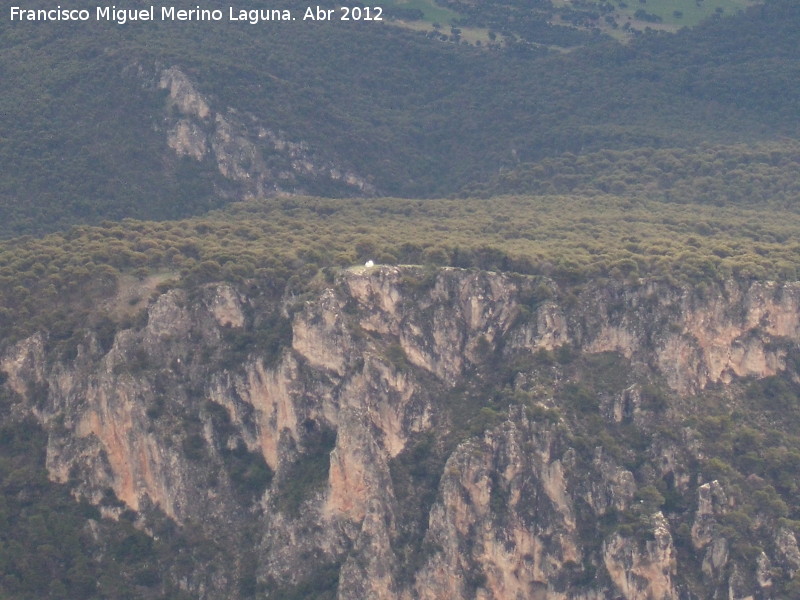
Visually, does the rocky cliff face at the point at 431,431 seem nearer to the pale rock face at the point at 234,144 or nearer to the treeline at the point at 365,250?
the treeline at the point at 365,250

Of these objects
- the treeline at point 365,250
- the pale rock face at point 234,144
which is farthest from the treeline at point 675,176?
the pale rock face at point 234,144

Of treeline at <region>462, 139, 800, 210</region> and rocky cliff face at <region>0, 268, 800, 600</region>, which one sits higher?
treeline at <region>462, 139, 800, 210</region>

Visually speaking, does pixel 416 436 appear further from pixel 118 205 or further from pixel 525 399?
pixel 118 205

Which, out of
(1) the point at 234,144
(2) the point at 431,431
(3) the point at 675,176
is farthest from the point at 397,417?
(1) the point at 234,144

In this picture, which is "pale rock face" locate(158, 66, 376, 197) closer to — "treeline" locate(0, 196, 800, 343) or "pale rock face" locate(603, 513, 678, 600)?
"treeline" locate(0, 196, 800, 343)

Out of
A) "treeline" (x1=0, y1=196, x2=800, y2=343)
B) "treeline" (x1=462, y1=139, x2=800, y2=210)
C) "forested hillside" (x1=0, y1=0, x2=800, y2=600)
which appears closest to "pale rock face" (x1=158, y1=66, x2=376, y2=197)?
"treeline" (x1=462, y1=139, x2=800, y2=210)
